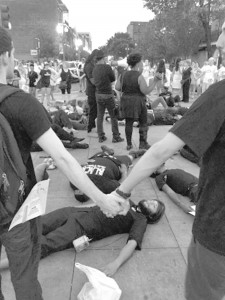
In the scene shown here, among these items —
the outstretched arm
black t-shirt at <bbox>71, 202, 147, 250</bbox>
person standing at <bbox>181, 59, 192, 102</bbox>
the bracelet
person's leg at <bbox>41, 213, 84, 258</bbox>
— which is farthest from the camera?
person standing at <bbox>181, 59, 192, 102</bbox>

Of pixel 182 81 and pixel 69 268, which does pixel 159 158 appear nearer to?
pixel 69 268

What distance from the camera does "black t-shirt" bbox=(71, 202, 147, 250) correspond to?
318cm

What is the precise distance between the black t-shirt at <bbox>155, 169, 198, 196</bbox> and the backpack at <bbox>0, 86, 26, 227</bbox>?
3.08 metres

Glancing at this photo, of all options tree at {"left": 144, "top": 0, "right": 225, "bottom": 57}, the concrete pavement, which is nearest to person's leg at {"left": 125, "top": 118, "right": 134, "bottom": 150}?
the concrete pavement

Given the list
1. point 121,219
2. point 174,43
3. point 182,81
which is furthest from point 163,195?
point 174,43

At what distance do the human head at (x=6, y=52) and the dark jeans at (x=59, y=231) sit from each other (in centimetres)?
186

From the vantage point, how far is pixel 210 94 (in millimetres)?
1287

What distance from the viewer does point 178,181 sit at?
442 cm

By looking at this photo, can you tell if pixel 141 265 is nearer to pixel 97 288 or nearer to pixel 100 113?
pixel 97 288

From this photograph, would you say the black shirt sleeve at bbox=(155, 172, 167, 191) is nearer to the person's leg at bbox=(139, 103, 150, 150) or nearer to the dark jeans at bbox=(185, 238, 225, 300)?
the person's leg at bbox=(139, 103, 150, 150)

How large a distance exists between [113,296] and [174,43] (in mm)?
31378

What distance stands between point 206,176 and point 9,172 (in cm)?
100

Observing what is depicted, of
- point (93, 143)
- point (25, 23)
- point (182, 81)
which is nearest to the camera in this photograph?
point (93, 143)

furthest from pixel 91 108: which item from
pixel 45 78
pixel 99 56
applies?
pixel 45 78
